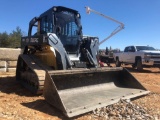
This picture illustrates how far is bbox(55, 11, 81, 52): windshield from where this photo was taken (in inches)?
325

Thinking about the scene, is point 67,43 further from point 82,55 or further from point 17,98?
point 17,98

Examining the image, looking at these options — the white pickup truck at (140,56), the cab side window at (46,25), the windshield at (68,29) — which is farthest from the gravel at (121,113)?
the white pickup truck at (140,56)

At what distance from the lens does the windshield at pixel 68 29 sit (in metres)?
8.25

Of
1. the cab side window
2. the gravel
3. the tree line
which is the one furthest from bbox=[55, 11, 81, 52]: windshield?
the tree line

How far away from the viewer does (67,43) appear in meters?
8.41

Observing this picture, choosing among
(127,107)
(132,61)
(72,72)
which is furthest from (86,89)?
(132,61)

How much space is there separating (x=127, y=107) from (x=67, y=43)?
3.45m

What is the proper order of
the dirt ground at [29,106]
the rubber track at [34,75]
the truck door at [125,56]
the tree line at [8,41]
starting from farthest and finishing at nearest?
the tree line at [8,41] → the truck door at [125,56] → the rubber track at [34,75] → the dirt ground at [29,106]

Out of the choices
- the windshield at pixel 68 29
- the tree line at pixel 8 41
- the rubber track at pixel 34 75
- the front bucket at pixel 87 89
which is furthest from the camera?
the tree line at pixel 8 41

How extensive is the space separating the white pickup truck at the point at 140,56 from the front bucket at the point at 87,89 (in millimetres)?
8594

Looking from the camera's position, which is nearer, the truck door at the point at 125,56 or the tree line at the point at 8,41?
the truck door at the point at 125,56

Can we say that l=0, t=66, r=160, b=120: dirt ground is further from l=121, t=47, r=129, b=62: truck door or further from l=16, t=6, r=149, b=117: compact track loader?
l=121, t=47, r=129, b=62: truck door

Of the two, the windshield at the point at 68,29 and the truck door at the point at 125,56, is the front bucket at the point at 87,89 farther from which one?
the truck door at the point at 125,56

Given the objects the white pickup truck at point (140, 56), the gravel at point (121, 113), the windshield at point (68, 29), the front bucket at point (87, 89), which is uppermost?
the windshield at point (68, 29)
